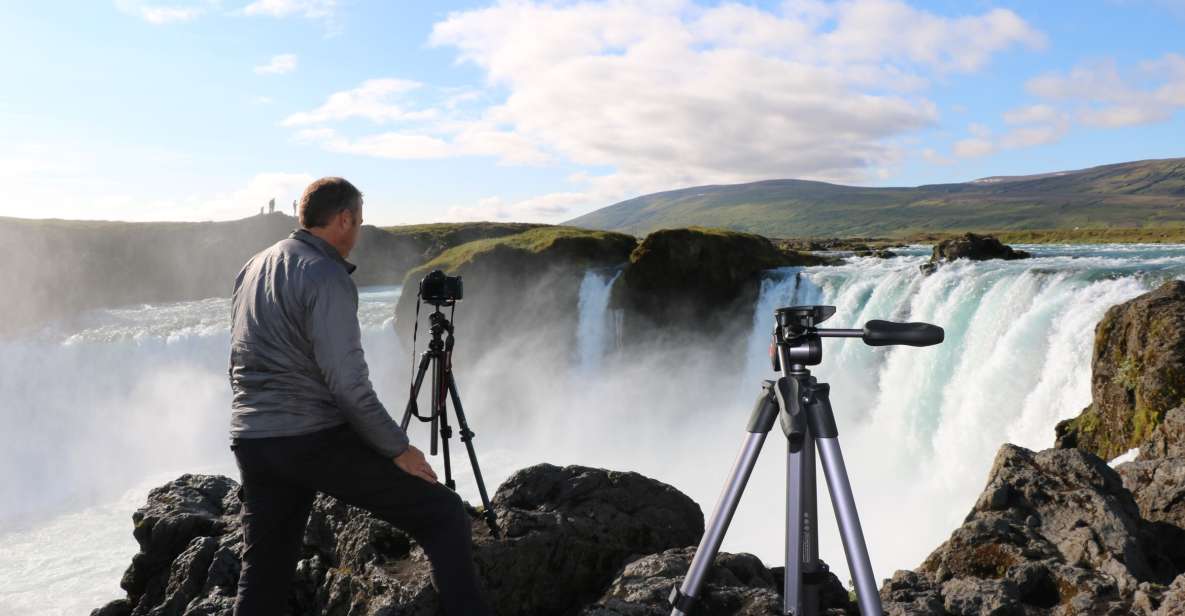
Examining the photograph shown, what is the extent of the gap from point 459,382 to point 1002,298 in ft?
64.9

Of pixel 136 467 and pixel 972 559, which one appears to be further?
pixel 136 467

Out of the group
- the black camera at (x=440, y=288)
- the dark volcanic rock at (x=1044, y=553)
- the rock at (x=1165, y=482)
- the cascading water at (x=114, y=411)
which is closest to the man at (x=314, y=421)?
the black camera at (x=440, y=288)

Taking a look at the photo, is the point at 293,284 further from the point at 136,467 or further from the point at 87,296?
the point at 87,296

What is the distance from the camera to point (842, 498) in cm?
290

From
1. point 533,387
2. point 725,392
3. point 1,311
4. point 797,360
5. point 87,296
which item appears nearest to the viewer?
point 797,360

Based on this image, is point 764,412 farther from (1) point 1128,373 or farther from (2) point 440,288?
(1) point 1128,373

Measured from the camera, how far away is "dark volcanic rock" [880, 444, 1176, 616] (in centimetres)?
468

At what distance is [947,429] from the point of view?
16.2 metres

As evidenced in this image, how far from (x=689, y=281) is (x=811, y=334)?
24.1 m

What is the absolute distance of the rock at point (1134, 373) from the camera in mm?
10484

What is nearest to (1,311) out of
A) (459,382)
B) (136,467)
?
(136,467)

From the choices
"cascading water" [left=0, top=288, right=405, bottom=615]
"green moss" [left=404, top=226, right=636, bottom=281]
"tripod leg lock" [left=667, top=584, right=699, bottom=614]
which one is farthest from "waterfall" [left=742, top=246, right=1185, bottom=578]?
"cascading water" [left=0, top=288, right=405, bottom=615]

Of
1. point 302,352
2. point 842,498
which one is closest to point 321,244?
point 302,352

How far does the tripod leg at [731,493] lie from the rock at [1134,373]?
9961 mm
